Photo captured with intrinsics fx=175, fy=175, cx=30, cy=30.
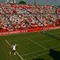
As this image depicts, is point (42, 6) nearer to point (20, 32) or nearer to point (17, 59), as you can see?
point (20, 32)

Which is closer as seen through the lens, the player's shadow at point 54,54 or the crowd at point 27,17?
the player's shadow at point 54,54

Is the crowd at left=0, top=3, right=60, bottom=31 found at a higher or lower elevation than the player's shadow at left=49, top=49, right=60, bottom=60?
higher

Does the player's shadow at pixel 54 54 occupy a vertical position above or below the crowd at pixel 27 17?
below

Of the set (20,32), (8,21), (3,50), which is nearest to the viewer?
(3,50)

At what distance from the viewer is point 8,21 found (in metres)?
Result: 49.4

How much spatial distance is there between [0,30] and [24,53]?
2171 cm

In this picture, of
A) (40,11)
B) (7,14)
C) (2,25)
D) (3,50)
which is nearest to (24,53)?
(3,50)

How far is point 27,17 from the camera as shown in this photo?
53781 mm

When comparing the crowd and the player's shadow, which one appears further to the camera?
the crowd

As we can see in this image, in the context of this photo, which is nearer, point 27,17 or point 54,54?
point 54,54

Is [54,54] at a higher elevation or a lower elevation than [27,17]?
lower

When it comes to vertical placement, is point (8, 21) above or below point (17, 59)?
above

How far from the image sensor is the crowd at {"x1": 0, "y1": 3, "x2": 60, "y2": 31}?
158ft

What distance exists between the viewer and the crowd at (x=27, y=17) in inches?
1901
